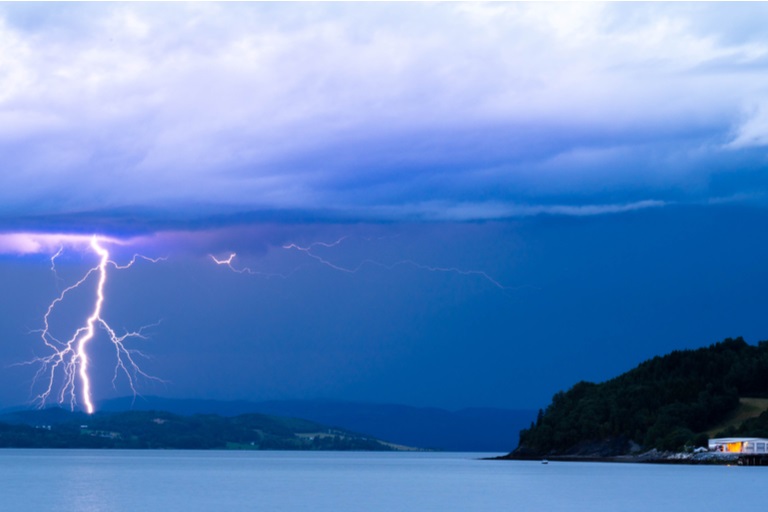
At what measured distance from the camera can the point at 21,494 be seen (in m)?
109

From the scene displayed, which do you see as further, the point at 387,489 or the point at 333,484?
the point at 333,484

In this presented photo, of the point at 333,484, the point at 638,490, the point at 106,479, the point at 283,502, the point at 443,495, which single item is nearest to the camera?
the point at 283,502

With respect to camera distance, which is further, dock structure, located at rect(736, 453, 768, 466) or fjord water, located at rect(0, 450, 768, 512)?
dock structure, located at rect(736, 453, 768, 466)

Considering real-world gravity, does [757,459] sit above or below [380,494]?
above

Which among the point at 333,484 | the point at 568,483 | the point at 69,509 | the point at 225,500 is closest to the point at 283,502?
the point at 225,500

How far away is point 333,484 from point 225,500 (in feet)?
110

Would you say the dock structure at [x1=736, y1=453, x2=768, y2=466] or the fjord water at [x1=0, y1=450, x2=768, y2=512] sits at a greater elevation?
the dock structure at [x1=736, y1=453, x2=768, y2=466]

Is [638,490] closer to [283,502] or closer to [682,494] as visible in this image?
[682,494]

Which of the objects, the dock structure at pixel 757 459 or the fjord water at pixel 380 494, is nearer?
the fjord water at pixel 380 494

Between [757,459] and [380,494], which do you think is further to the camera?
[757,459]

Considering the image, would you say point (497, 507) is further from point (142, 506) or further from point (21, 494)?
point (21, 494)

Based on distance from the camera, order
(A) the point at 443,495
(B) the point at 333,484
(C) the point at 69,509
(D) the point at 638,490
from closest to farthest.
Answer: (C) the point at 69,509 → (A) the point at 443,495 → (D) the point at 638,490 → (B) the point at 333,484

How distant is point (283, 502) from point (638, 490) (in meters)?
42.5

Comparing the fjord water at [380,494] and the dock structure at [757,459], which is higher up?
the dock structure at [757,459]
